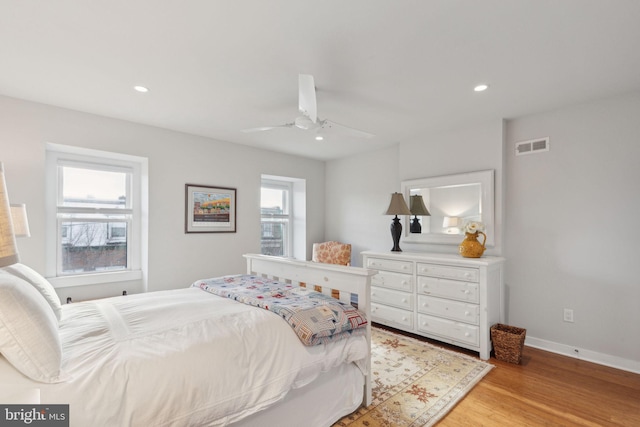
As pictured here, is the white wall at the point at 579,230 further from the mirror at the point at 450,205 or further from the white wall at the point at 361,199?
the white wall at the point at 361,199

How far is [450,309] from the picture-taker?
314 centimetres

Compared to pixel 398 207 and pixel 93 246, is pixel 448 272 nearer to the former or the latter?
pixel 398 207

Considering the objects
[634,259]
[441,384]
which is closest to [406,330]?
[441,384]

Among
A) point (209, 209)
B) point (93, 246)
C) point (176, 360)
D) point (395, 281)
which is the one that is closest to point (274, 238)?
point (209, 209)

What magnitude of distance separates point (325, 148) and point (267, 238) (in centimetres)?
176

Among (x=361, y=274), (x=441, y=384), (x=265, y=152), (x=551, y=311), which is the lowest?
(x=441, y=384)

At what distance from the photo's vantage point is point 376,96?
2777 millimetres

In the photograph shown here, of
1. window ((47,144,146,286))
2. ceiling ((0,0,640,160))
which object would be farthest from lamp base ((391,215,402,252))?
window ((47,144,146,286))

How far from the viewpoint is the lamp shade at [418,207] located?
3.96 metres

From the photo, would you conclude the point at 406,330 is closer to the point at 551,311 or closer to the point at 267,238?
the point at 551,311

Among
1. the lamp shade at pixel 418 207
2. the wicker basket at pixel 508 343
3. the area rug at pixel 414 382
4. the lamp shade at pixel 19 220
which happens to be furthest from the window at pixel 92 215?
the wicker basket at pixel 508 343

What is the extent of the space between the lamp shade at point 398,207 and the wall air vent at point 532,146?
130cm

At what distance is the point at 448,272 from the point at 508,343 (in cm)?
78

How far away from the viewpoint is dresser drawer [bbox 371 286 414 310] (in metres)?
3.48
